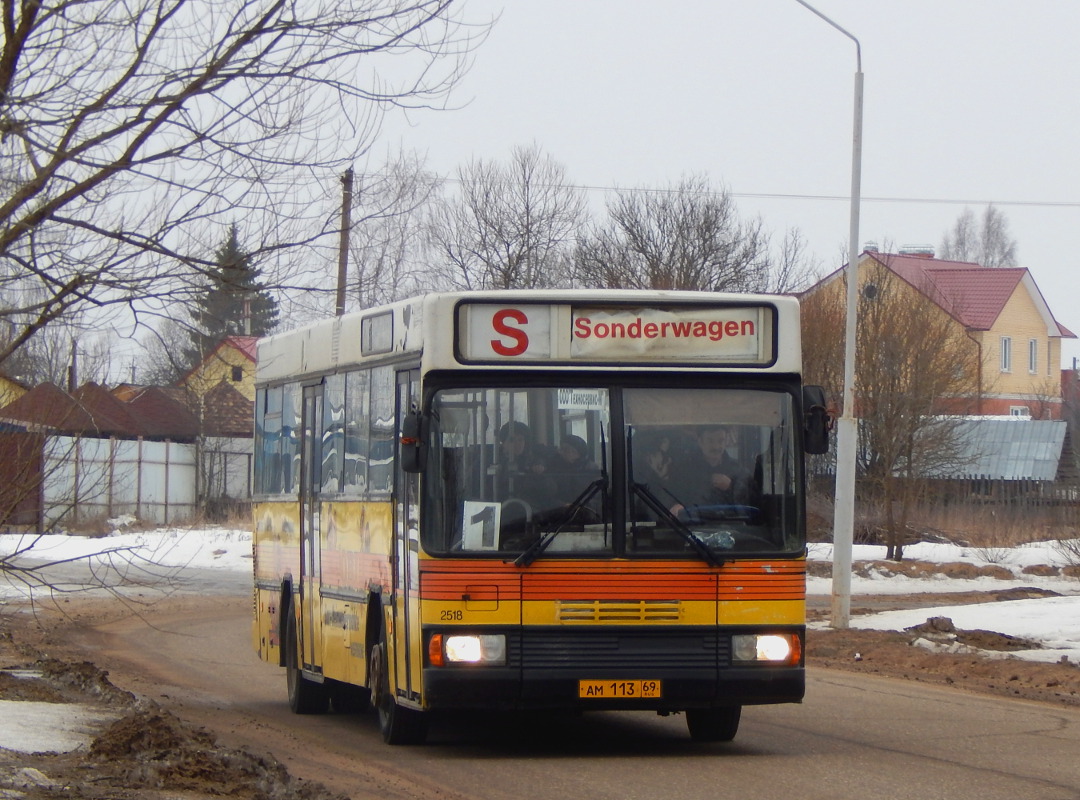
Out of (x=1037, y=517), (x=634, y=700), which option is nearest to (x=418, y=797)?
(x=634, y=700)

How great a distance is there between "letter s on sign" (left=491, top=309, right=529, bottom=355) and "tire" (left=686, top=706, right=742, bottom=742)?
2702 millimetres

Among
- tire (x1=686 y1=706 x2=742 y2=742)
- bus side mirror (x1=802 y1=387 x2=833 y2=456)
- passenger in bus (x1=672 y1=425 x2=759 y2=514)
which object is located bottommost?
tire (x1=686 y1=706 x2=742 y2=742)

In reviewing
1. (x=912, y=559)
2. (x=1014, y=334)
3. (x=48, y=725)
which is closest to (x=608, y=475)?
(x=48, y=725)

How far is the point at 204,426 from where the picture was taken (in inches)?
2429

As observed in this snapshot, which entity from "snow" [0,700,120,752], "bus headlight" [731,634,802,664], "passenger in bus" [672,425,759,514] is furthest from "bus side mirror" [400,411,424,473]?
"snow" [0,700,120,752]

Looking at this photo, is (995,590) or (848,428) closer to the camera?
(848,428)

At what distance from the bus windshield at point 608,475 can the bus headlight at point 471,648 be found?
49cm

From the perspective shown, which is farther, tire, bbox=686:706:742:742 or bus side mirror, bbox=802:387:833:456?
tire, bbox=686:706:742:742

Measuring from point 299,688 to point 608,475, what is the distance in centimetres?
457

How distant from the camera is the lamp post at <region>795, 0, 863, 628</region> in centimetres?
2077

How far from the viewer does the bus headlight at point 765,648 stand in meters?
10.2

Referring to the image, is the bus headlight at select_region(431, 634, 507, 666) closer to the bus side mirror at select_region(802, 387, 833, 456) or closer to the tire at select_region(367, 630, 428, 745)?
the tire at select_region(367, 630, 428, 745)

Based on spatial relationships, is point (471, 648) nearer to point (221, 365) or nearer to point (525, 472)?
point (525, 472)

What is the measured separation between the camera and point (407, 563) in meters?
10.4
